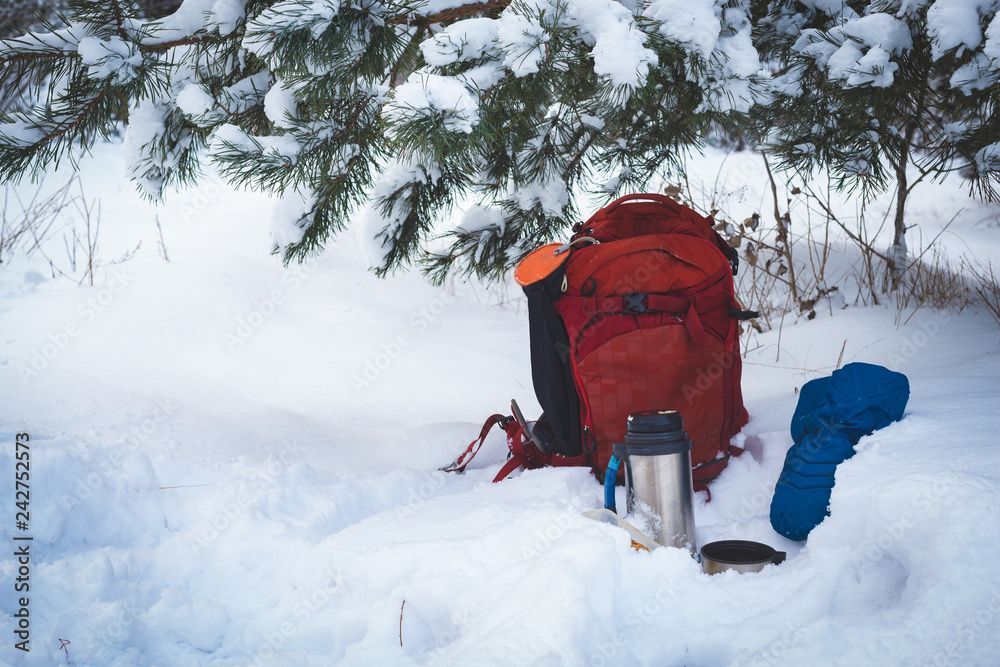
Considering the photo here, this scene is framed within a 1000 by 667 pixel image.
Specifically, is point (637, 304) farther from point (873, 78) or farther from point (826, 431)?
point (873, 78)

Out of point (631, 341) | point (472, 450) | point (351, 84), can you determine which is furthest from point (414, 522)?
point (351, 84)

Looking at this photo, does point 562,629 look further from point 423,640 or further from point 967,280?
point 967,280

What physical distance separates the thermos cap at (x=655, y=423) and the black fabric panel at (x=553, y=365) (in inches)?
18.7

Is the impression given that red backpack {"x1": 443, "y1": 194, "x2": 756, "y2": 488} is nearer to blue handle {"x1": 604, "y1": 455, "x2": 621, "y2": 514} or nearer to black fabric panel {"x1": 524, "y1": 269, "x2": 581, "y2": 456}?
black fabric panel {"x1": 524, "y1": 269, "x2": 581, "y2": 456}

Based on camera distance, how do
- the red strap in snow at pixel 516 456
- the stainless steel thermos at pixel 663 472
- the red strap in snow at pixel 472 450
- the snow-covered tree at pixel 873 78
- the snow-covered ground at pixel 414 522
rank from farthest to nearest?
the red strap in snow at pixel 472 450 < the red strap in snow at pixel 516 456 < the snow-covered tree at pixel 873 78 < the stainless steel thermos at pixel 663 472 < the snow-covered ground at pixel 414 522

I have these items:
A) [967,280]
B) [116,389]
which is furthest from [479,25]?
[967,280]

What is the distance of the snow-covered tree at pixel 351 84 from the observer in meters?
1.60

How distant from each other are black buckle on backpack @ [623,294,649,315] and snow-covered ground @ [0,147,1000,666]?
20.7 inches

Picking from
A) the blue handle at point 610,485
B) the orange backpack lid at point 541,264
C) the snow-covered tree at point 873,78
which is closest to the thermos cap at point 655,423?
the blue handle at point 610,485

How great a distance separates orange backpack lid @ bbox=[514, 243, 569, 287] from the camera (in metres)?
2.00

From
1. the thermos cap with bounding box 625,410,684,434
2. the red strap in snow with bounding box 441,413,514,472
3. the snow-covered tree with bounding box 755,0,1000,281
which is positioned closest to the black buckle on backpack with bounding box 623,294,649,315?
the thermos cap with bounding box 625,410,684,434

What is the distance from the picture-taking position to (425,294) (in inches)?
173

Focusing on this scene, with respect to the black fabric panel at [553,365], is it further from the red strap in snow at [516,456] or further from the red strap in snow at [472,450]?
the red strap in snow at [472,450]

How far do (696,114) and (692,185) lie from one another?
580cm
